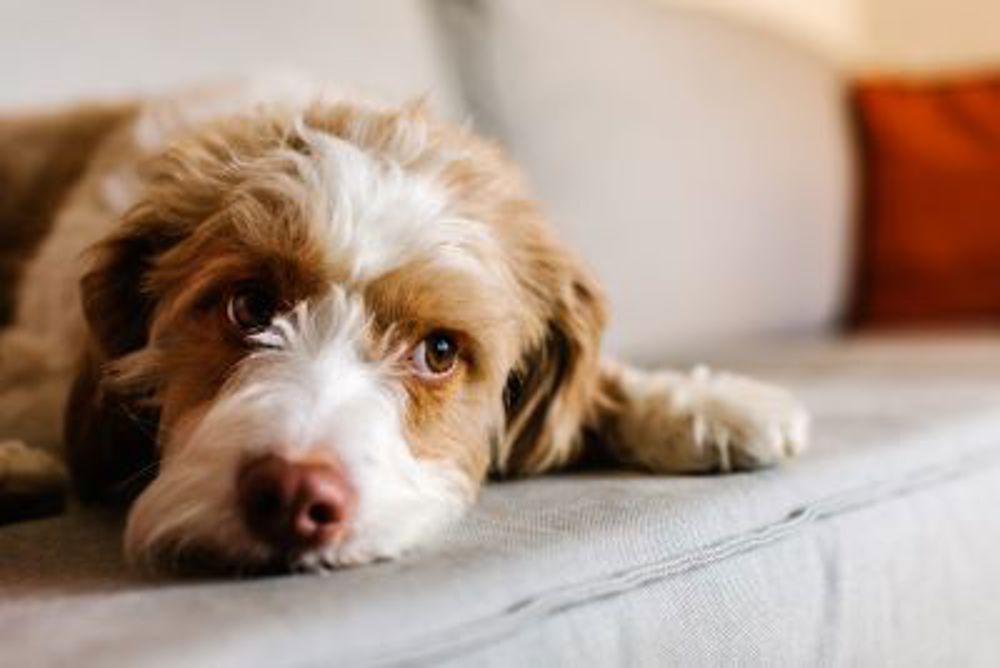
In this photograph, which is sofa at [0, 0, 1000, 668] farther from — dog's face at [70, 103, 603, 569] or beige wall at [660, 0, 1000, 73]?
beige wall at [660, 0, 1000, 73]

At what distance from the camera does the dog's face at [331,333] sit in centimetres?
129

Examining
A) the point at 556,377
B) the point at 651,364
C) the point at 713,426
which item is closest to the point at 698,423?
the point at 713,426

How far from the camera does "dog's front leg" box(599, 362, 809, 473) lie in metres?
1.71

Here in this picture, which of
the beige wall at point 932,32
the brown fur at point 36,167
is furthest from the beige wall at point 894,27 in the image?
the brown fur at point 36,167

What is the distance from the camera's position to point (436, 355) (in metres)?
1.61

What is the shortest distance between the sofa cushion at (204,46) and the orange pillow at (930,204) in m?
1.45

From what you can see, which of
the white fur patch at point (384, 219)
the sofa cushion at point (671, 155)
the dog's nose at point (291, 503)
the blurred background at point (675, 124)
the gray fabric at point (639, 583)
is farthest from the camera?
the sofa cushion at point (671, 155)

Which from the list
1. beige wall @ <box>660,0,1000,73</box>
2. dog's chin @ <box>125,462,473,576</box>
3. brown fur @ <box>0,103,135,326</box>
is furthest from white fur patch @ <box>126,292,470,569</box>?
beige wall @ <box>660,0,1000,73</box>

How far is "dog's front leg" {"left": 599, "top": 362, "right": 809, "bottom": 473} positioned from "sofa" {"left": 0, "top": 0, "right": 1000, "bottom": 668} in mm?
45

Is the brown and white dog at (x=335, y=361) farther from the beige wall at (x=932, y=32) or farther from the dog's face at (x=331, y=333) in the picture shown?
the beige wall at (x=932, y=32)

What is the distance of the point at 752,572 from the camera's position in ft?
4.73

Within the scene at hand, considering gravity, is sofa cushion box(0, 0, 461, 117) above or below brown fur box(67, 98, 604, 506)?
→ above

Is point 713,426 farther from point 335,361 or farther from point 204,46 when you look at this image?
point 204,46

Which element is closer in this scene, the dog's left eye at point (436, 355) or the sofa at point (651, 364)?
the sofa at point (651, 364)
